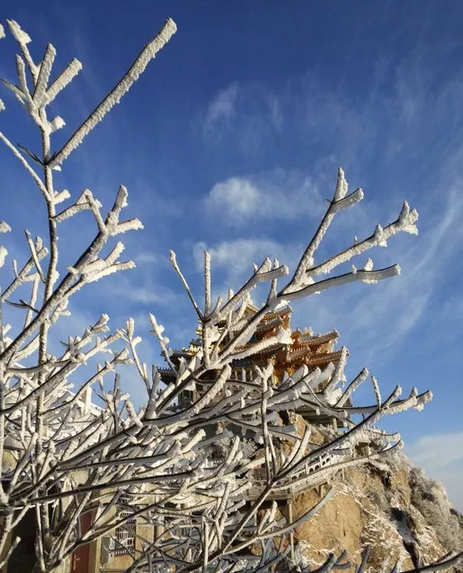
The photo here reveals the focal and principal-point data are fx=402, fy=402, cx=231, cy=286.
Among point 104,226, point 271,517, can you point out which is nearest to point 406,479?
point 271,517

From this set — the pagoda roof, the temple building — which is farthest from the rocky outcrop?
the pagoda roof

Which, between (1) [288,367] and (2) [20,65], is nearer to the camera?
(2) [20,65]

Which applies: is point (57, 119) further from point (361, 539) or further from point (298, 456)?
point (361, 539)

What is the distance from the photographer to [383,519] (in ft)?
72.0

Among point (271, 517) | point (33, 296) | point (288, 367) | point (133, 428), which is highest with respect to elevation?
point (288, 367)

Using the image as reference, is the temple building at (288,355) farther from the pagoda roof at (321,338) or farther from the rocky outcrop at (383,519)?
the rocky outcrop at (383,519)

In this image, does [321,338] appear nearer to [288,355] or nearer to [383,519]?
[288,355]

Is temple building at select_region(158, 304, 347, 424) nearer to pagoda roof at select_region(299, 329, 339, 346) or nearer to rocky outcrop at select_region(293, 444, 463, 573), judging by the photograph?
pagoda roof at select_region(299, 329, 339, 346)

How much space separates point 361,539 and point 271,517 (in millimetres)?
22137

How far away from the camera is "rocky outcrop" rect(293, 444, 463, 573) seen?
18.4 meters

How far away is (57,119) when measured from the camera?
4.53 feet

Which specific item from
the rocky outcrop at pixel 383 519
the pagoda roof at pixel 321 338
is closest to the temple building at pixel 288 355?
the pagoda roof at pixel 321 338

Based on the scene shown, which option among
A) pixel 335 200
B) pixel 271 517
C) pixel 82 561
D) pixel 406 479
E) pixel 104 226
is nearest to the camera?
pixel 104 226

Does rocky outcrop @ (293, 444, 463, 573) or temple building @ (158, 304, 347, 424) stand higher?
temple building @ (158, 304, 347, 424)
